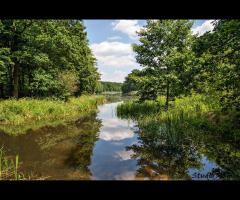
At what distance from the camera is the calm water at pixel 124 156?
7.33m

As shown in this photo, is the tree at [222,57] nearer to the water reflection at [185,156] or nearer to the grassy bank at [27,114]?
the water reflection at [185,156]

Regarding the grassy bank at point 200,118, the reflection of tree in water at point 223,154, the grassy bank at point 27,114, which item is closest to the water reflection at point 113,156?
the grassy bank at point 200,118

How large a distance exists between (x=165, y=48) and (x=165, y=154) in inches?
407

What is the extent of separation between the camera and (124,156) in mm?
9750

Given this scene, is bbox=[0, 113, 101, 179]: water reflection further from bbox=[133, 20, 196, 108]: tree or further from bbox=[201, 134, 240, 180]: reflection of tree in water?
bbox=[133, 20, 196, 108]: tree

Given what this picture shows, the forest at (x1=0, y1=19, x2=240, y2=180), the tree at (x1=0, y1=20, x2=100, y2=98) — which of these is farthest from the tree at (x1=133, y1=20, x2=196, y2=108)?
the tree at (x1=0, y1=20, x2=100, y2=98)

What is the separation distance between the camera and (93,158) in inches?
369

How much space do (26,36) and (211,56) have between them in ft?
57.1

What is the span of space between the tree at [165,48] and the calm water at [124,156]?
554 cm

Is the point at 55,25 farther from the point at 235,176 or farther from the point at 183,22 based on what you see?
the point at 235,176

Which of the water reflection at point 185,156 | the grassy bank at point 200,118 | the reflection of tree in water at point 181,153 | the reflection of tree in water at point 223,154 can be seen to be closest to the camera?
the reflection of tree in water at point 223,154

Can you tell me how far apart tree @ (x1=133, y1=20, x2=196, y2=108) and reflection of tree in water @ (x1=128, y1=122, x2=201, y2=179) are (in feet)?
17.6

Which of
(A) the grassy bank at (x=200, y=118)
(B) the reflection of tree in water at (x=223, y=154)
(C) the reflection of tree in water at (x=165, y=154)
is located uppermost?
(A) the grassy bank at (x=200, y=118)
